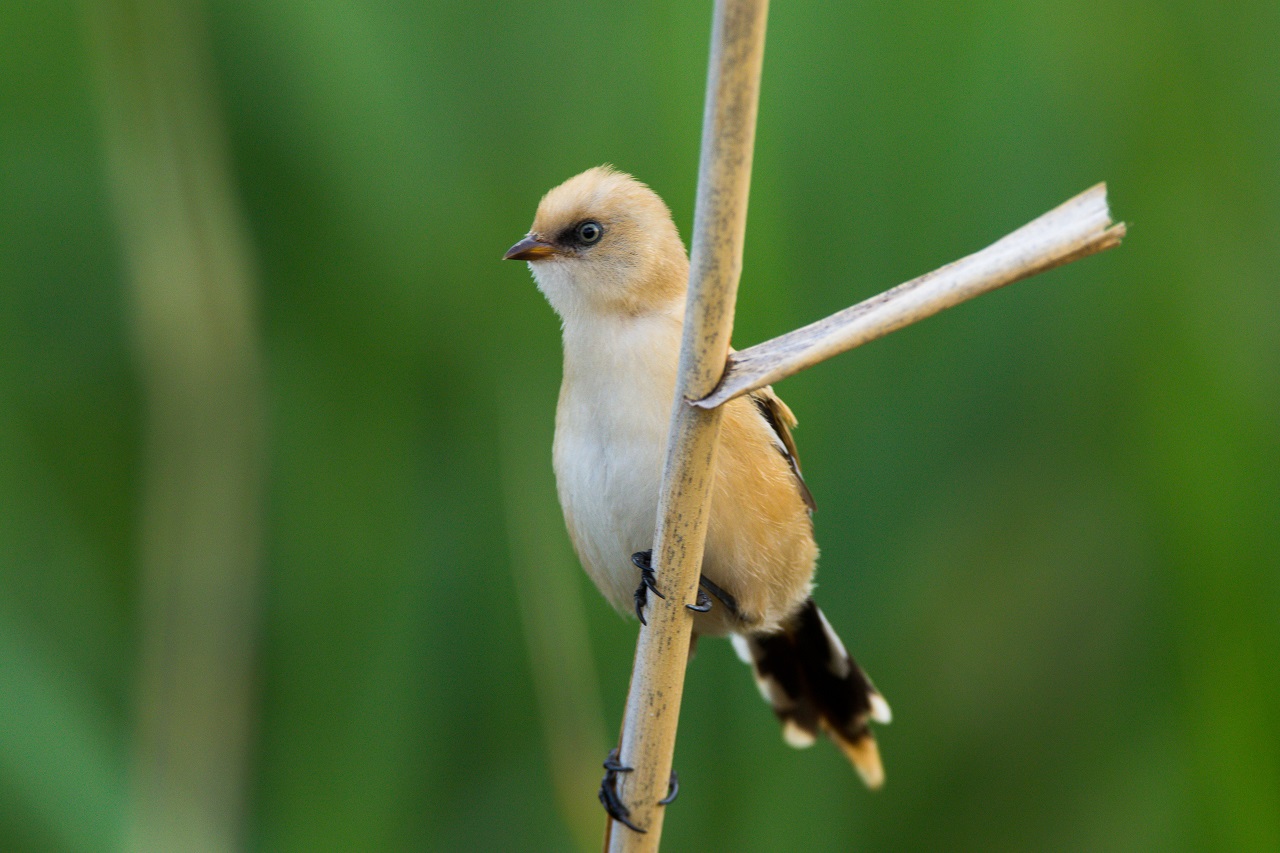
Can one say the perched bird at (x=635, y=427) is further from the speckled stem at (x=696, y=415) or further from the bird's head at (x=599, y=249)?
the speckled stem at (x=696, y=415)

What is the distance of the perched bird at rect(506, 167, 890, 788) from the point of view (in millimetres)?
1548

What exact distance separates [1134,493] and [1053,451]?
0.14m

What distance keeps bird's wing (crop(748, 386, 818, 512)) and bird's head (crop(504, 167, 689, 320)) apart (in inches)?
9.0

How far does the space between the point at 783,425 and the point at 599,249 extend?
421 mm

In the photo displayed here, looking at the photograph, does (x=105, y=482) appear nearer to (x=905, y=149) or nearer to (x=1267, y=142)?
(x=905, y=149)

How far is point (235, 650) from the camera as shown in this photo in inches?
65.6

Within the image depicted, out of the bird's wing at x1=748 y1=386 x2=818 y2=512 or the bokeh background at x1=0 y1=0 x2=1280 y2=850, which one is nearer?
the bokeh background at x1=0 y1=0 x2=1280 y2=850

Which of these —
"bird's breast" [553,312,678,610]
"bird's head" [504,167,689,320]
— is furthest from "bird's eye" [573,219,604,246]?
"bird's breast" [553,312,678,610]

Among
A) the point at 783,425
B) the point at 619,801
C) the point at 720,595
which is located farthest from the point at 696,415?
the point at 783,425

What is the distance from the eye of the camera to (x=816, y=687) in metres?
2.07

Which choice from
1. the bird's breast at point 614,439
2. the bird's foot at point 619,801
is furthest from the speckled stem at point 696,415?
the bird's breast at point 614,439

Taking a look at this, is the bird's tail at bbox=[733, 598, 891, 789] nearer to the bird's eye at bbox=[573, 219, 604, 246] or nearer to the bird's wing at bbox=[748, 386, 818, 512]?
the bird's wing at bbox=[748, 386, 818, 512]

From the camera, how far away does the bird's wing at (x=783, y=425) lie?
180cm

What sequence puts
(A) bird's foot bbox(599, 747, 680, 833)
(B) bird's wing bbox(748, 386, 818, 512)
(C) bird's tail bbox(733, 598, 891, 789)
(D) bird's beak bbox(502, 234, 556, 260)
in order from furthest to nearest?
(C) bird's tail bbox(733, 598, 891, 789) < (B) bird's wing bbox(748, 386, 818, 512) < (D) bird's beak bbox(502, 234, 556, 260) < (A) bird's foot bbox(599, 747, 680, 833)
